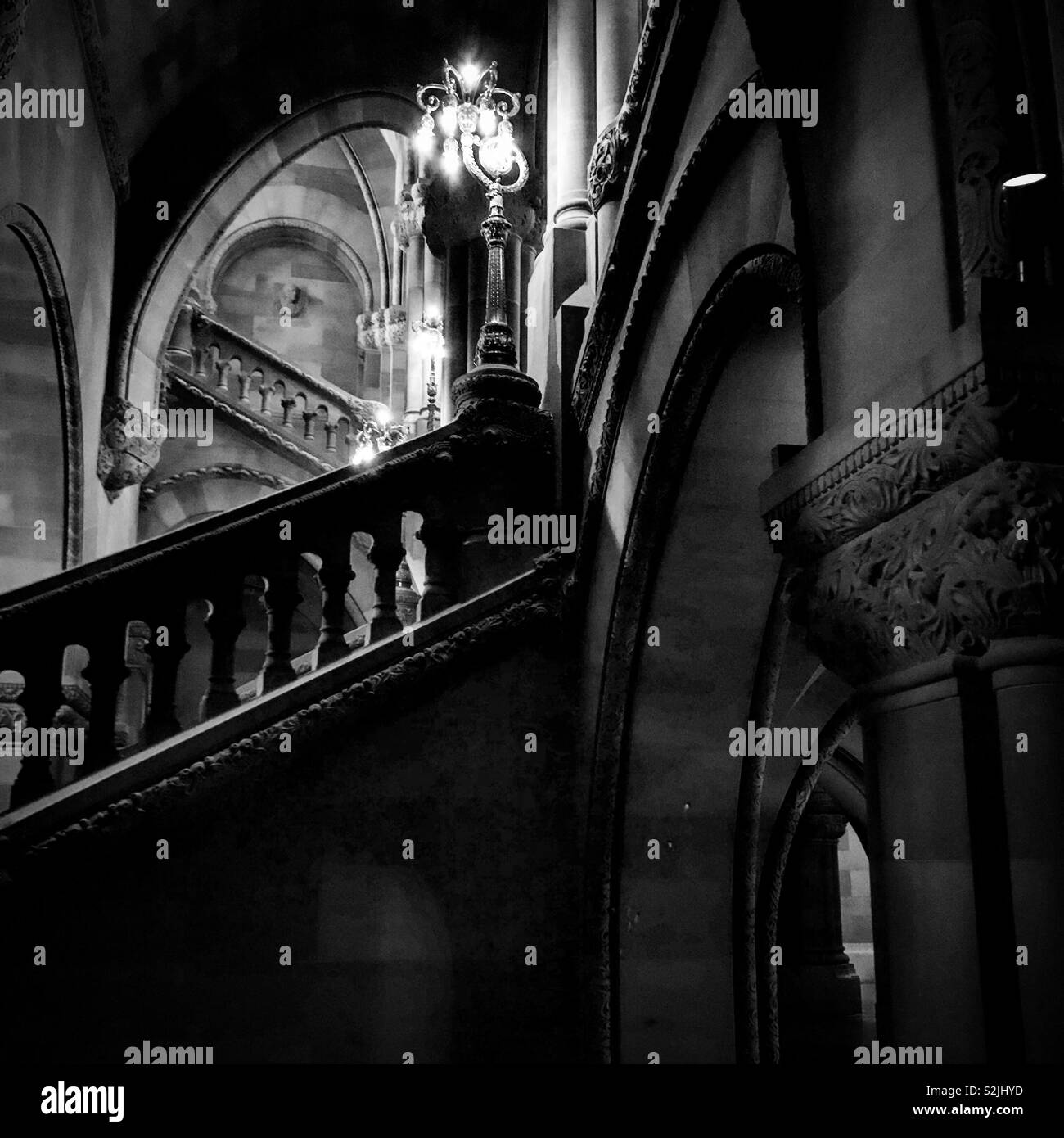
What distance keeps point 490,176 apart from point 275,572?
3197 millimetres

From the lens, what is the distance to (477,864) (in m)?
5.13

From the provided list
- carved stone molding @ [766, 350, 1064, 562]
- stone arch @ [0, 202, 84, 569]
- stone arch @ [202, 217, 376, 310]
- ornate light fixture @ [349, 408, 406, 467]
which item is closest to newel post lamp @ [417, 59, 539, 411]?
stone arch @ [0, 202, 84, 569]

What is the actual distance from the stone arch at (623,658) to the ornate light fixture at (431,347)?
6.23 metres

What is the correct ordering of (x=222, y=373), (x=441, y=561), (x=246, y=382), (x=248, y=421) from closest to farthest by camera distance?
(x=441, y=561) → (x=248, y=421) → (x=222, y=373) → (x=246, y=382)

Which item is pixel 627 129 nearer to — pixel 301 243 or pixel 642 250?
pixel 642 250

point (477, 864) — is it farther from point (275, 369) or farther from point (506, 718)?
point (275, 369)

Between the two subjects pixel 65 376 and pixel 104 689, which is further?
pixel 65 376

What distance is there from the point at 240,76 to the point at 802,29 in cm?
1018

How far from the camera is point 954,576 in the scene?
2.16m

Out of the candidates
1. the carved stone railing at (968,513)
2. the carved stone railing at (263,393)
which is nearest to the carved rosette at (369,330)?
the carved stone railing at (263,393)

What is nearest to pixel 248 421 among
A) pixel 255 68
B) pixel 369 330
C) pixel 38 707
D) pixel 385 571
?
pixel 255 68

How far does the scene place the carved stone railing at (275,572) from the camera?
4.86 meters

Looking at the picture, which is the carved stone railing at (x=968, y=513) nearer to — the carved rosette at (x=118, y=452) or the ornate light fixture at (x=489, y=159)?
the ornate light fixture at (x=489, y=159)
